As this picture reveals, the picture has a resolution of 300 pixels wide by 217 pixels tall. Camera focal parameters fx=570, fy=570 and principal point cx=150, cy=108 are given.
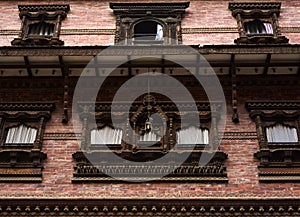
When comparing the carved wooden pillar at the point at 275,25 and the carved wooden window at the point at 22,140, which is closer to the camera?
the carved wooden window at the point at 22,140

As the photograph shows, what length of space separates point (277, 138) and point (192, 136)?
171cm

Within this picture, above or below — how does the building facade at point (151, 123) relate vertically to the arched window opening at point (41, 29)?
below

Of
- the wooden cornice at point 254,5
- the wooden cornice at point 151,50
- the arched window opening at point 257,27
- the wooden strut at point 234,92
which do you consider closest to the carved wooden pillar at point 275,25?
the arched window opening at point 257,27

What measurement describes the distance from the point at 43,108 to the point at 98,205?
294 centimetres

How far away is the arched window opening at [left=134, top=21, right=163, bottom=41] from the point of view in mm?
13812

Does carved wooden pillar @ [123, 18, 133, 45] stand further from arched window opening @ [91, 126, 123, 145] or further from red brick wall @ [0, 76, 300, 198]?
arched window opening @ [91, 126, 123, 145]

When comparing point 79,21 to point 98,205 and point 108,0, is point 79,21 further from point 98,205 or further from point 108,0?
point 98,205

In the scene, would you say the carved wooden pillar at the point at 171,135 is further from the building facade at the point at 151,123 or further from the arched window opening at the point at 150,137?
the arched window opening at the point at 150,137

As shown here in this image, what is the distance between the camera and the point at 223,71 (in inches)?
488

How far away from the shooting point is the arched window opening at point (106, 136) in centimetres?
1157

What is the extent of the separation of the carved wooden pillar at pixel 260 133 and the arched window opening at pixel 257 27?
306 centimetres

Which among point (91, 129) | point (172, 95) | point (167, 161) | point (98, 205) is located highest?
point (172, 95)

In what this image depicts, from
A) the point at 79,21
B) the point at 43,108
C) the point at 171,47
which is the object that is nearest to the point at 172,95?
the point at 171,47

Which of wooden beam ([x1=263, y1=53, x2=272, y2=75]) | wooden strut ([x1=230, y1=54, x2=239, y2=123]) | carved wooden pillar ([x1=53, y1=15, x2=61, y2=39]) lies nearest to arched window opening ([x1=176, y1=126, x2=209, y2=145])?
wooden strut ([x1=230, y1=54, x2=239, y2=123])
